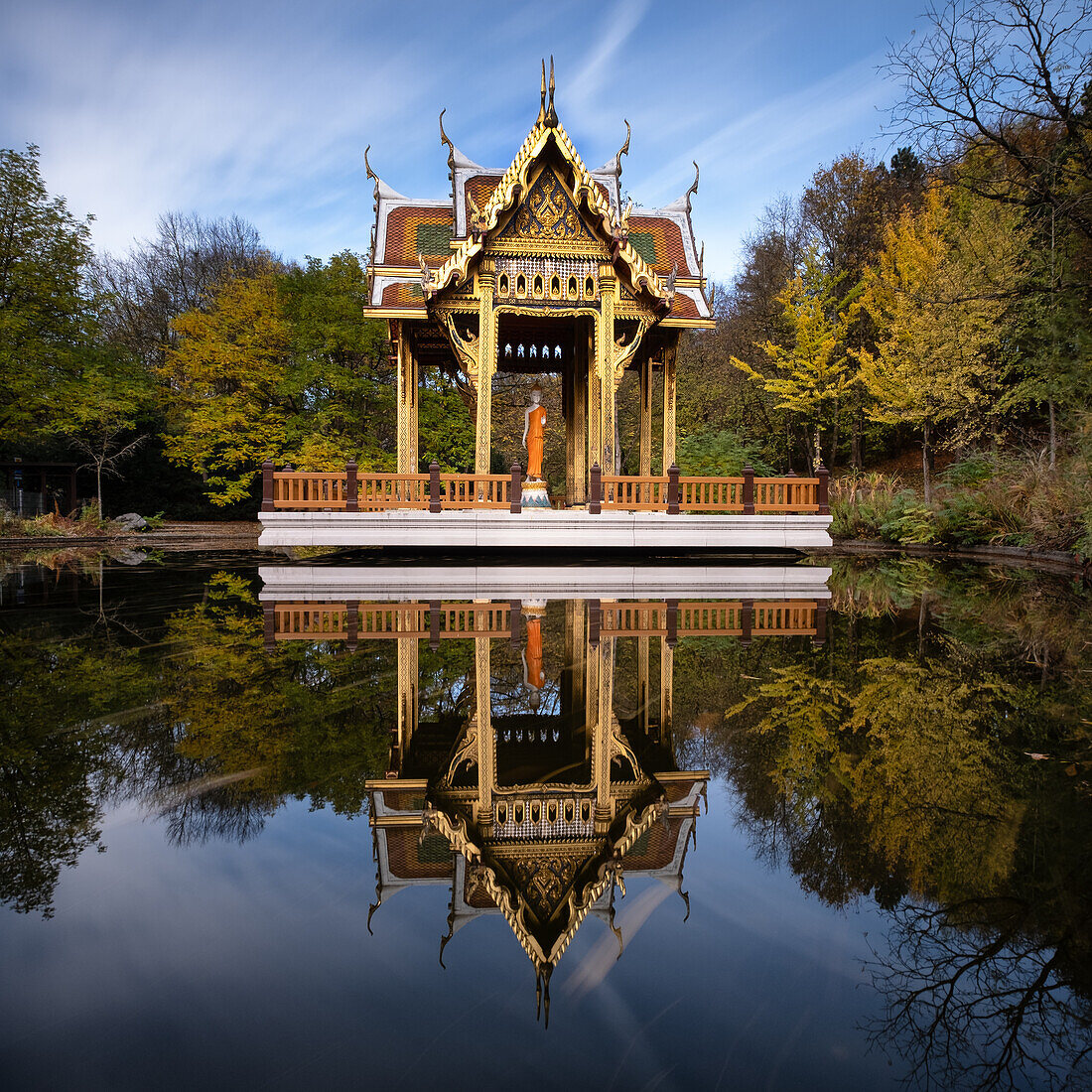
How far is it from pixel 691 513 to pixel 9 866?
12.0 meters

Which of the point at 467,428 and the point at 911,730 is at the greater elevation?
the point at 467,428

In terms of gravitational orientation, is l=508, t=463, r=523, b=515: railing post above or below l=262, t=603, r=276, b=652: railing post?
Result: above

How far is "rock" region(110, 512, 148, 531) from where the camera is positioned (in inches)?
891

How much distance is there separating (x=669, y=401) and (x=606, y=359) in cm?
234

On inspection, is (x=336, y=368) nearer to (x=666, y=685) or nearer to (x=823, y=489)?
(x=823, y=489)

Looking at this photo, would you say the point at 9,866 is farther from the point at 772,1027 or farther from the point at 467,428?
the point at 467,428

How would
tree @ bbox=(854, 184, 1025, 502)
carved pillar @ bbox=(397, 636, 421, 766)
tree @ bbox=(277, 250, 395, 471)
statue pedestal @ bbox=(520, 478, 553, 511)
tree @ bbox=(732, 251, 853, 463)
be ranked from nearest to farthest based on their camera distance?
carved pillar @ bbox=(397, 636, 421, 766) → statue pedestal @ bbox=(520, 478, 553, 511) → tree @ bbox=(854, 184, 1025, 502) → tree @ bbox=(277, 250, 395, 471) → tree @ bbox=(732, 251, 853, 463)

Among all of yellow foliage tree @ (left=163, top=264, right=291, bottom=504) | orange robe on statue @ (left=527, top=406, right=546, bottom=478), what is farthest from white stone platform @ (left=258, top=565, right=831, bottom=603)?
yellow foliage tree @ (left=163, top=264, right=291, bottom=504)

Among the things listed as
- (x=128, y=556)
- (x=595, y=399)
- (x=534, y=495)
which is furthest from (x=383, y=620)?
(x=128, y=556)

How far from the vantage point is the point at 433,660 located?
4871 millimetres

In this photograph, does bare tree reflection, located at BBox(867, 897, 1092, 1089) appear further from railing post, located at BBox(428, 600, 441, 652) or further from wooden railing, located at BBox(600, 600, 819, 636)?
wooden railing, located at BBox(600, 600, 819, 636)

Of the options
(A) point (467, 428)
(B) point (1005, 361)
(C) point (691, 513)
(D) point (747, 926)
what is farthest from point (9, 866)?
(B) point (1005, 361)

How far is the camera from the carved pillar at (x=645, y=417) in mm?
16470

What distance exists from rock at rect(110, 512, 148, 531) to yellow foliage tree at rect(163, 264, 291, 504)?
2418 mm
